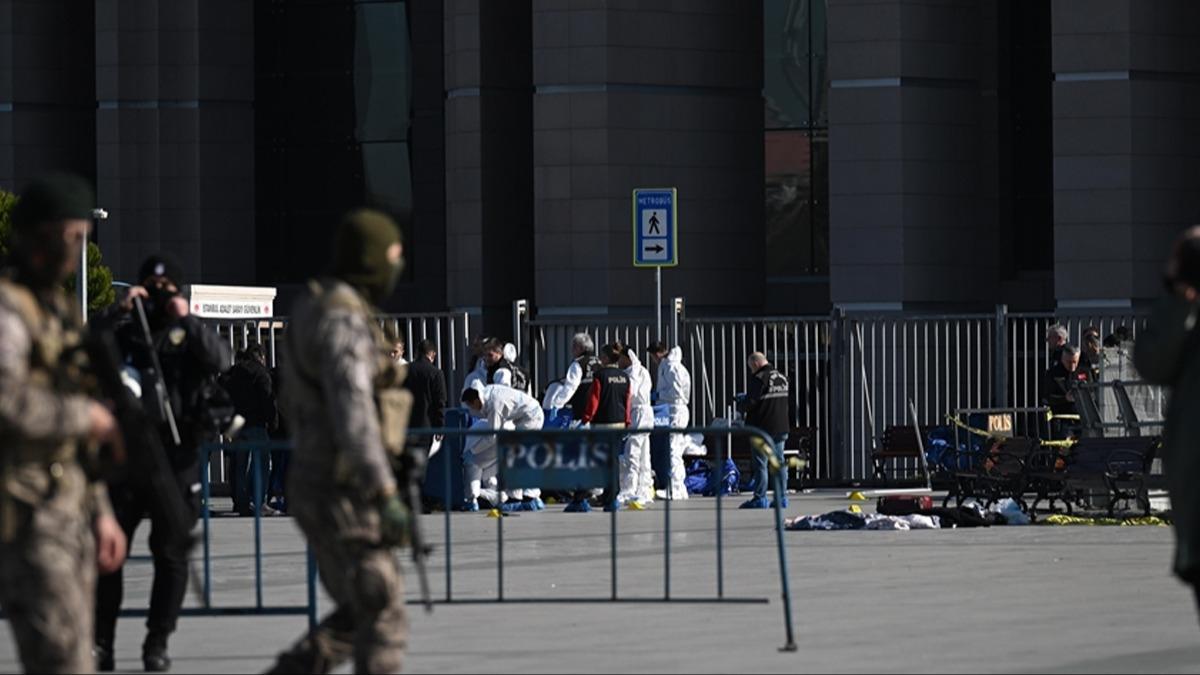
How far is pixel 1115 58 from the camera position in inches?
1362

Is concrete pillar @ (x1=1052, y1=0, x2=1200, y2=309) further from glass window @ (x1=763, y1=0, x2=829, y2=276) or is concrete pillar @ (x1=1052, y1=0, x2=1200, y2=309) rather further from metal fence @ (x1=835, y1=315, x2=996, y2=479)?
glass window @ (x1=763, y1=0, x2=829, y2=276)

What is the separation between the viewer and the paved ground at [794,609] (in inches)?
485

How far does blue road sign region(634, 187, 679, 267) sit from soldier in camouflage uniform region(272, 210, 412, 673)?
60.2 feet

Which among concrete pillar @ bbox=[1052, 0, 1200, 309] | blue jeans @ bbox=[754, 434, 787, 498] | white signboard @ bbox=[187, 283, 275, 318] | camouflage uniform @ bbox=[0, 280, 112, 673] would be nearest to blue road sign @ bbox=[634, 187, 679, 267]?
blue jeans @ bbox=[754, 434, 787, 498]

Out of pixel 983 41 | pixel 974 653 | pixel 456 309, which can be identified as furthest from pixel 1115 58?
pixel 974 653

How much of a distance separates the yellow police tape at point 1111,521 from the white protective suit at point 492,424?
536 cm

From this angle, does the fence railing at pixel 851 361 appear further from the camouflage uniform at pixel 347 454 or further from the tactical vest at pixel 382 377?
the camouflage uniform at pixel 347 454

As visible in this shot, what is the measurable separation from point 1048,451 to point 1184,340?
48.6 ft

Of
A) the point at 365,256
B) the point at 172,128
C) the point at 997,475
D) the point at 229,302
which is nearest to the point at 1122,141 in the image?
the point at 997,475

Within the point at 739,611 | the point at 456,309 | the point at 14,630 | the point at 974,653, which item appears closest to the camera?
the point at 14,630

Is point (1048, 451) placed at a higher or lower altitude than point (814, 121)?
lower

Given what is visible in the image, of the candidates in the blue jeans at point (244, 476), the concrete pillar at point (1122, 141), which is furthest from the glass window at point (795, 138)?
the blue jeans at point (244, 476)

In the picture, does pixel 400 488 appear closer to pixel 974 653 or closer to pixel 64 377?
pixel 64 377

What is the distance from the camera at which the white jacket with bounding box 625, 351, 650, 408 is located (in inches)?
1059
